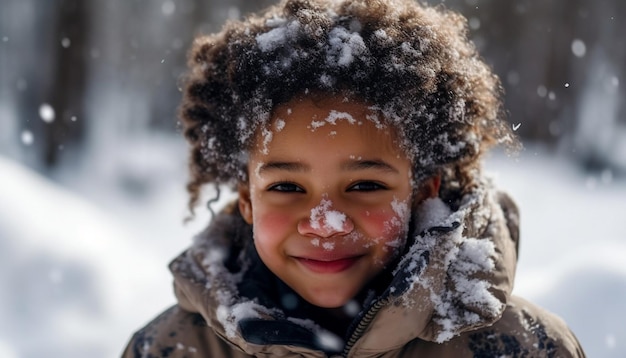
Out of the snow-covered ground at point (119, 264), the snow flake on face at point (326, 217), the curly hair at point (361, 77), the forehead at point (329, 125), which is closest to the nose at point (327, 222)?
the snow flake on face at point (326, 217)

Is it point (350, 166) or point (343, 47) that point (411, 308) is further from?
point (343, 47)

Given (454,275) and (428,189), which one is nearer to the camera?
(454,275)

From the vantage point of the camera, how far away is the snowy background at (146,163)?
132 inches

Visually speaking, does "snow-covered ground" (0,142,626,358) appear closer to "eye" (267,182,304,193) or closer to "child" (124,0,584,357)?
"child" (124,0,584,357)

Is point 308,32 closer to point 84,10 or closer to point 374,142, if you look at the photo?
point 374,142

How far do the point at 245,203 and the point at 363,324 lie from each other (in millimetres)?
571

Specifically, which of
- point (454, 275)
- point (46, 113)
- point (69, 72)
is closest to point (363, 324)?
point (454, 275)

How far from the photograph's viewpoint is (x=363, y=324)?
1717mm

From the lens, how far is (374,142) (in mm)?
1796

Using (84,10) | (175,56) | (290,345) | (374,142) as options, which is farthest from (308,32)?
(175,56)

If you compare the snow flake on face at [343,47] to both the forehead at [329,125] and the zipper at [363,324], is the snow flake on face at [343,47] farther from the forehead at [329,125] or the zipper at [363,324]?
the zipper at [363,324]

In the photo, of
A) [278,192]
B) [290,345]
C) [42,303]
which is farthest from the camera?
[42,303]

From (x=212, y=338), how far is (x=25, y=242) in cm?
209

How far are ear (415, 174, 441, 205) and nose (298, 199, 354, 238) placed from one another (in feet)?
0.95
